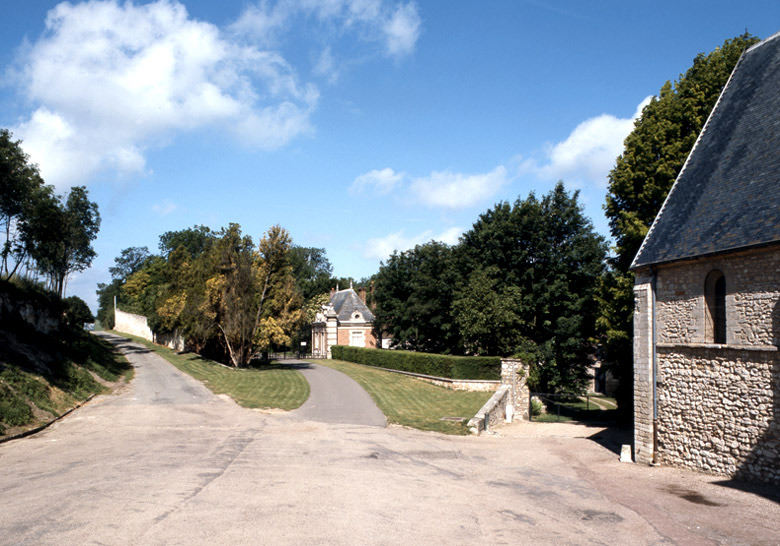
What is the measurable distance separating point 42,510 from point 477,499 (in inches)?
286

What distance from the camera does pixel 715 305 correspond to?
13.5 metres

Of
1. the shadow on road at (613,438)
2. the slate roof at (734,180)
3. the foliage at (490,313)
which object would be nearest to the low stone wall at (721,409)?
the slate roof at (734,180)

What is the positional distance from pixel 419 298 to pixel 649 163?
22697mm

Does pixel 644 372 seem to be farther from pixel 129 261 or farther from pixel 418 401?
pixel 129 261

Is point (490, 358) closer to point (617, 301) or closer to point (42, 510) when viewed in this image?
point (617, 301)

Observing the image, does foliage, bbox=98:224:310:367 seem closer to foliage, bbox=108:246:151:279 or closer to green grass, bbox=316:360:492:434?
green grass, bbox=316:360:492:434

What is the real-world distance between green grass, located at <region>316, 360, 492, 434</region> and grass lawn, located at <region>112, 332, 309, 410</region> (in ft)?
12.4

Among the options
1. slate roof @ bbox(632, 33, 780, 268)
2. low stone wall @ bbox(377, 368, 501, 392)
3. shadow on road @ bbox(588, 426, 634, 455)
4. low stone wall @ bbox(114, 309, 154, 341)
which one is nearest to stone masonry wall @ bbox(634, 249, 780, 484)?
slate roof @ bbox(632, 33, 780, 268)

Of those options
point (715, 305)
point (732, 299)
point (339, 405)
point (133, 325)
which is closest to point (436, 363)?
point (339, 405)

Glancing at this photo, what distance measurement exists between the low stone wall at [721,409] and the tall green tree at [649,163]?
6704mm

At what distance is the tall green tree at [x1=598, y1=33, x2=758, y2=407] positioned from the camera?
66.3 ft

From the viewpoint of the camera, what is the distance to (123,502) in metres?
8.95

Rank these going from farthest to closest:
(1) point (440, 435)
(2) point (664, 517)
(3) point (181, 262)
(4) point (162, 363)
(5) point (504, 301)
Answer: (3) point (181, 262), (4) point (162, 363), (5) point (504, 301), (1) point (440, 435), (2) point (664, 517)

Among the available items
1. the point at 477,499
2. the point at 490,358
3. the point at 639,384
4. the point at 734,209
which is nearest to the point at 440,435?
the point at 639,384
